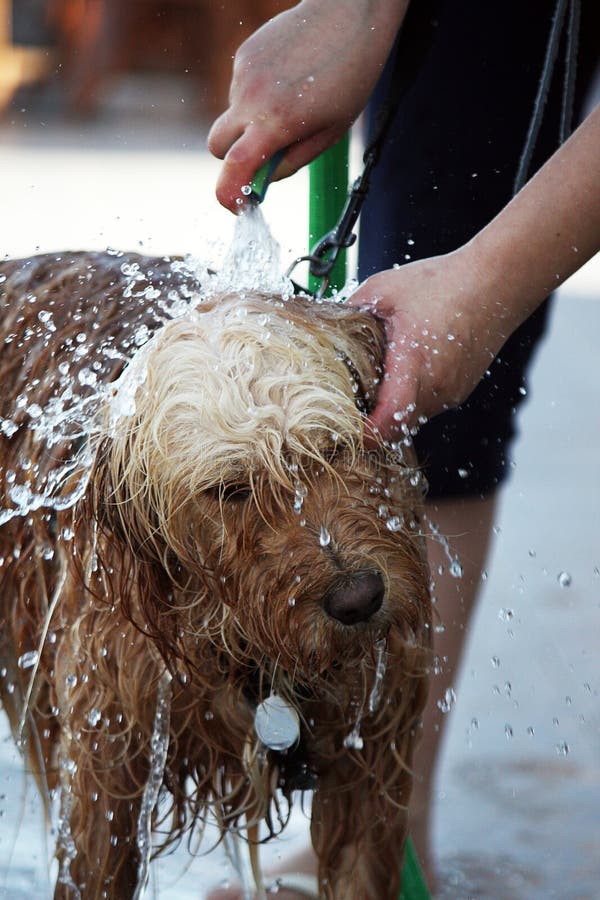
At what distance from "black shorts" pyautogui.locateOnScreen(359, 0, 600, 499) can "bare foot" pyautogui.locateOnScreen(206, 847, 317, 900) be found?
2.88 ft

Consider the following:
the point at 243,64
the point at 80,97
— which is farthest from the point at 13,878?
the point at 80,97

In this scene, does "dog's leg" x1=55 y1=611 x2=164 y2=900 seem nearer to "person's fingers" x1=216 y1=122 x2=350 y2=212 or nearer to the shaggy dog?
the shaggy dog

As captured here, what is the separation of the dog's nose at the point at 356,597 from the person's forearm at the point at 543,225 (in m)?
0.56

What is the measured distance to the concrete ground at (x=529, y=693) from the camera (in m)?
3.07

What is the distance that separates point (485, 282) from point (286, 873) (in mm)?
1500

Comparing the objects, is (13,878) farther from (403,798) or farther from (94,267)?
(94,267)

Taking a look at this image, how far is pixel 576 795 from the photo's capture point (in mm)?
3242

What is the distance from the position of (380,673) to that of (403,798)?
1.14 feet

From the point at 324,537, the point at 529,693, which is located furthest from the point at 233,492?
the point at 529,693

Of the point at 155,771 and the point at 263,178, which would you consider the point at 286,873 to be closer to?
the point at 155,771

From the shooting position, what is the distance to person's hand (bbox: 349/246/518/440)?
2.18m

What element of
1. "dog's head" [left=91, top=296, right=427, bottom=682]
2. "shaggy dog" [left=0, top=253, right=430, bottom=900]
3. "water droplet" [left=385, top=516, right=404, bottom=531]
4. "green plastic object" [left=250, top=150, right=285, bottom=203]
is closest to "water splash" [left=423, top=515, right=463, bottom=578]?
"shaggy dog" [left=0, top=253, right=430, bottom=900]

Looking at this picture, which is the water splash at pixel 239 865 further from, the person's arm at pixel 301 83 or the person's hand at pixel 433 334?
the person's arm at pixel 301 83

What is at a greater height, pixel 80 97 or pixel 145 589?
pixel 80 97
